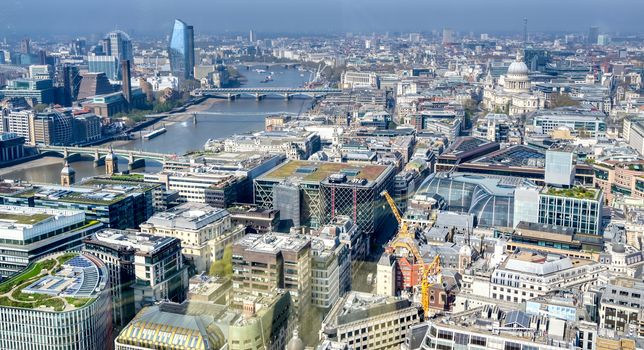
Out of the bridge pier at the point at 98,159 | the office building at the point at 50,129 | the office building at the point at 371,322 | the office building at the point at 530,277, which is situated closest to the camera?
the office building at the point at 371,322

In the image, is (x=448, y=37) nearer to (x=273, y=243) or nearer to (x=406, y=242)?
(x=406, y=242)

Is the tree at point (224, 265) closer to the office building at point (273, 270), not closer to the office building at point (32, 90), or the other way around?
the office building at point (273, 270)

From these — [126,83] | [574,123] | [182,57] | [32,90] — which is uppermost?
[182,57]

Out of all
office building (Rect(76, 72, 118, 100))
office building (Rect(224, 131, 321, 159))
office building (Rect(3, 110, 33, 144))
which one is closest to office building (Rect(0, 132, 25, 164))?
office building (Rect(3, 110, 33, 144))

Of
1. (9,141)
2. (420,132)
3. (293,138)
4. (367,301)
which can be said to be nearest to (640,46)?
(420,132)

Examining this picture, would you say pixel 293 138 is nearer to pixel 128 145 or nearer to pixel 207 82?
pixel 128 145

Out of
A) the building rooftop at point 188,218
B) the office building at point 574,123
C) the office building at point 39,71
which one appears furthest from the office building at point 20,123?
the office building at point 574,123

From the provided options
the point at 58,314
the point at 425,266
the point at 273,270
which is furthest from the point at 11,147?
the point at 58,314
